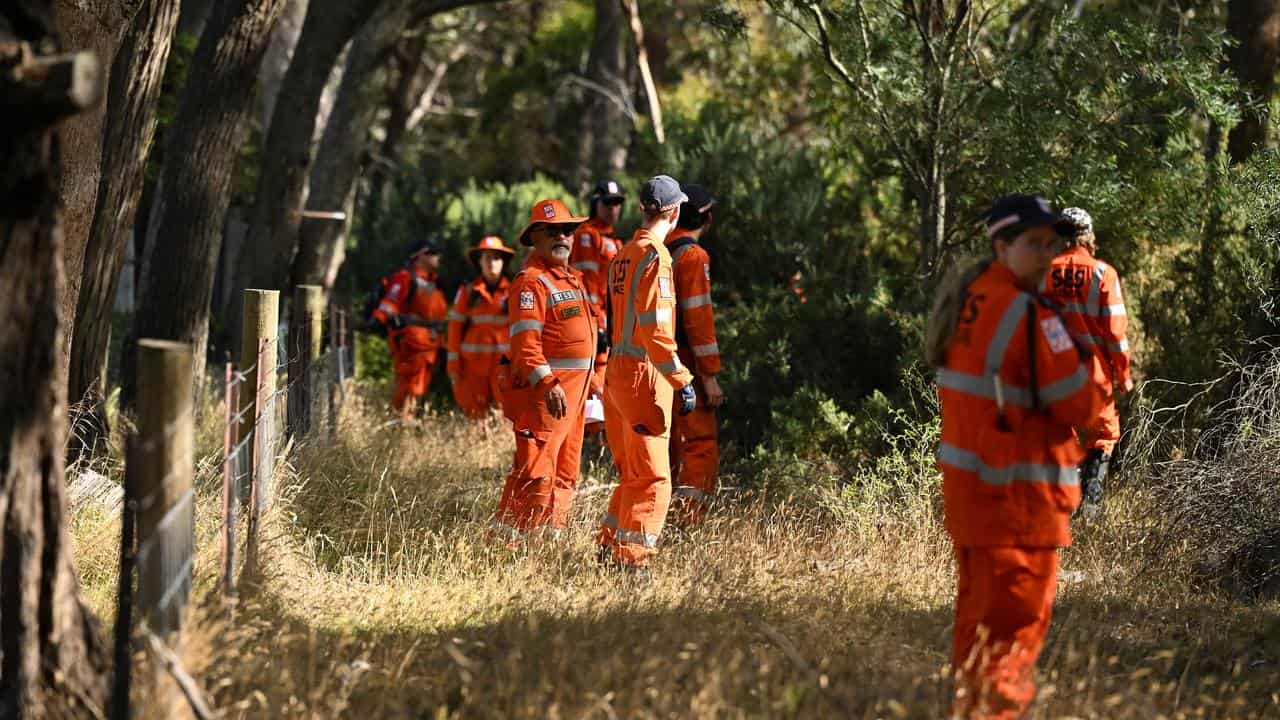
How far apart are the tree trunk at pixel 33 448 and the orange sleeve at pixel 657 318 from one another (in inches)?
121

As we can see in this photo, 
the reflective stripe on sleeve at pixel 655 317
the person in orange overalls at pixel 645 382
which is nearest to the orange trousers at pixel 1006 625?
the person in orange overalls at pixel 645 382

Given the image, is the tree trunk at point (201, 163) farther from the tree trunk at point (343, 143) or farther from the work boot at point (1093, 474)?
the work boot at point (1093, 474)

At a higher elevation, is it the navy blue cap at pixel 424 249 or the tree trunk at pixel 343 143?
the tree trunk at pixel 343 143

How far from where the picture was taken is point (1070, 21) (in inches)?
352

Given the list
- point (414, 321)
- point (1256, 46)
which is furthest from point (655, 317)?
point (414, 321)

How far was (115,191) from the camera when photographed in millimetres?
8008

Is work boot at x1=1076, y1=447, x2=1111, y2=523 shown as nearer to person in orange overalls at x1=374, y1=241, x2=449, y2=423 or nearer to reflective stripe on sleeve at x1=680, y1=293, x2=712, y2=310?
reflective stripe on sleeve at x1=680, y1=293, x2=712, y2=310

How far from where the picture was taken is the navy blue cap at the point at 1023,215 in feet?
14.5

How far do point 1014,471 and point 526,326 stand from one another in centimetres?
346

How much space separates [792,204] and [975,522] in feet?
26.4

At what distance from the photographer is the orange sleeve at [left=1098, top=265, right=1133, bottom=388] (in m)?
7.32

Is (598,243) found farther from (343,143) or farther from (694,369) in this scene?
(343,143)

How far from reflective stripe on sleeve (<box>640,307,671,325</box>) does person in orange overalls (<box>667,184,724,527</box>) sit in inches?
33.3

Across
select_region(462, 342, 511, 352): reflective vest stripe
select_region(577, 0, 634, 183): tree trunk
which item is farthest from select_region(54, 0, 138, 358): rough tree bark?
select_region(577, 0, 634, 183): tree trunk
